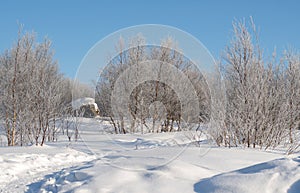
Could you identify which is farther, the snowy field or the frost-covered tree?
the frost-covered tree

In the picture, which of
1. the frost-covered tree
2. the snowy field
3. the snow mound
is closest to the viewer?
the snow mound

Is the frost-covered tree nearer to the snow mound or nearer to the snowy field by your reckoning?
the snowy field

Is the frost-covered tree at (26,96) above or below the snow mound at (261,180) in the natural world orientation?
above

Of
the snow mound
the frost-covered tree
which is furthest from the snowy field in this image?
the frost-covered tree

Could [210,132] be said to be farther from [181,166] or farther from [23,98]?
[23,98]

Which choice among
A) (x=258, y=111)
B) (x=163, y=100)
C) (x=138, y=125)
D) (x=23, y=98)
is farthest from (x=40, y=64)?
(x=258, y=111)

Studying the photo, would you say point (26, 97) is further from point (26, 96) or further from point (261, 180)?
point (261, 180)

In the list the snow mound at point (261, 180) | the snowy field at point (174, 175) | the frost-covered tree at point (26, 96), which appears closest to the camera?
the snow mound at point (261, 180)

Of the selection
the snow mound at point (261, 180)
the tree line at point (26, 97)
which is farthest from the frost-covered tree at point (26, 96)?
the snow mound at point (261, 180)

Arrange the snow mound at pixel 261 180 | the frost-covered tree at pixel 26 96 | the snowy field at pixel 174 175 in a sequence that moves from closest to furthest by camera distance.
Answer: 1. the snow mound at pixel 261 180
2. the snowy field at pixel 174 175
3. the frost-covered tree at pixel 26 96

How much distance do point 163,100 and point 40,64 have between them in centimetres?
647

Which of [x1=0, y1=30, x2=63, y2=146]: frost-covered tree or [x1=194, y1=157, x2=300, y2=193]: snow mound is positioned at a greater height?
→ [x1=0, y1=30, x2=63, y2=146]: frost-covered tree

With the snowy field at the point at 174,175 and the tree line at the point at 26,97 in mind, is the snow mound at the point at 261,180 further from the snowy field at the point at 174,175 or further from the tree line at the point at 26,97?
the tree line at the point at 26,97

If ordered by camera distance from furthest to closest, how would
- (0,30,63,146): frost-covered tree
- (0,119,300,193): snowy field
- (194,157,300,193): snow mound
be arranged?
(0,30,63,146): frost-covered tree
(0,119,300,193): snowy field
(194,157,300,193): snow mound
